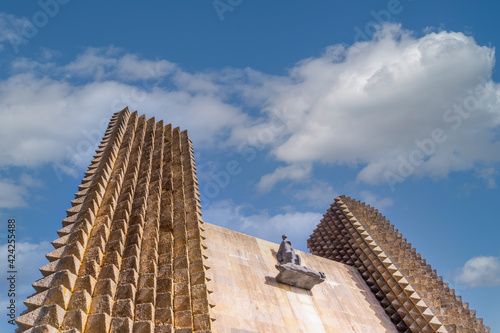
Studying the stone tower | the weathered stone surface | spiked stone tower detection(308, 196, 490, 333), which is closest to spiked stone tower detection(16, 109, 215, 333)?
the stone tower

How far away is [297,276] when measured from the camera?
43.3 feet

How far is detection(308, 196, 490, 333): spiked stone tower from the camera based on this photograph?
1573 cm

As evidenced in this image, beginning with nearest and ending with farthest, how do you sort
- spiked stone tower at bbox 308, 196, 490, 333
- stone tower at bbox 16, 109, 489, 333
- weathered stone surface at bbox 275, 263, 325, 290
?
stone tower at bbox 16, 109, 489, 333
weathered stone surface at bbox 275, 263, 325, 290
spiked stone tower at bbox 308, 196, 490, 333

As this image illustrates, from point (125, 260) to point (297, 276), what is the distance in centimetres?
853

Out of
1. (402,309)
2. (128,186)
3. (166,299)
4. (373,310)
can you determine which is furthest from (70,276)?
(402,309)

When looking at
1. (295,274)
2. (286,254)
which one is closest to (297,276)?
(295,274)

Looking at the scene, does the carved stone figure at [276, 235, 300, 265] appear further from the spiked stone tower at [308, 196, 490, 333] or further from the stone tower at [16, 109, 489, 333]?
the spiked stone tower at [308, 196, 490, 333]

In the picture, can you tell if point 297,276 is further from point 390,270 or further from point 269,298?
point 390,270

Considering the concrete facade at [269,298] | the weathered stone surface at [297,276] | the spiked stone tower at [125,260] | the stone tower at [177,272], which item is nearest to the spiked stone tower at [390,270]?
the stone tower at [177,272]

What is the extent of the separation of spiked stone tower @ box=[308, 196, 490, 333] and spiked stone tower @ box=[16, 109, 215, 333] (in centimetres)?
1189

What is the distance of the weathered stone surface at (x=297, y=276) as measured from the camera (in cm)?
1309

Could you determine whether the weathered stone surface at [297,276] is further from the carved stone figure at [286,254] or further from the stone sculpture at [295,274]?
the carved stone figure at [286,254]

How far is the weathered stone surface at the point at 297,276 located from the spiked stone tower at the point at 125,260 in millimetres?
5217

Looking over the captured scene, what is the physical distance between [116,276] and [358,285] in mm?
14242
